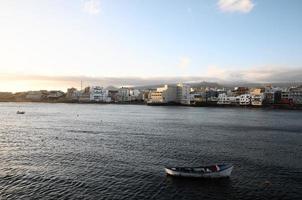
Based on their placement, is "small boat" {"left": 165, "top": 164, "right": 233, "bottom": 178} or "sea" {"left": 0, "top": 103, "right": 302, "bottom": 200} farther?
"small boat" {"left": 165, "top": 164, "right": 233, "bottom": 178}

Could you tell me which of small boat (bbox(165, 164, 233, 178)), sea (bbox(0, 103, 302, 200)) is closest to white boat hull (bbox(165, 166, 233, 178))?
small boat (bbox(165, 164, 233, 178))

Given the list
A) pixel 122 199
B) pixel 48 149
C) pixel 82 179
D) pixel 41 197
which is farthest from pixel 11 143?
pixel 122 199

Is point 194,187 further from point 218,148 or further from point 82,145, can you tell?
point 82,145

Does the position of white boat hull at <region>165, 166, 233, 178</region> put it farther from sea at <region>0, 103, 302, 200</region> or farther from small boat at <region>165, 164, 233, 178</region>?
sea at <region>0, 103, 302, 200</region>

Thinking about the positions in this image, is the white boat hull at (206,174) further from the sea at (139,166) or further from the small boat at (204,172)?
the sea at (139,166)

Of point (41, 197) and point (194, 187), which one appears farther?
point (194, 187)

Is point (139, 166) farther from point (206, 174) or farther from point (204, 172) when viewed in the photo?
point (206, 174)

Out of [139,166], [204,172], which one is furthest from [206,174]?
[139,166]

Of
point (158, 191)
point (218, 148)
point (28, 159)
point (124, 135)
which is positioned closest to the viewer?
point (158, 191)

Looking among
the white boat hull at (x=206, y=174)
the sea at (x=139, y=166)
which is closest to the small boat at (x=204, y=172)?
the white boat hull at (x=206, y=174)

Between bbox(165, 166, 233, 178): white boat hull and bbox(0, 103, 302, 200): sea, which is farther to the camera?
bbox(165, 166, 233, 178): white boat hull

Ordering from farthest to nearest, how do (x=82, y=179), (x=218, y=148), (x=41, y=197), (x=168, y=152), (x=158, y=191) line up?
(x=218, y=148), (x=168, y=152), (x=82, y=179), (x=158, y=191), (x=41, y=197)

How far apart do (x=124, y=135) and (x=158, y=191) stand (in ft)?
108

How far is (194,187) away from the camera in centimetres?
2908
